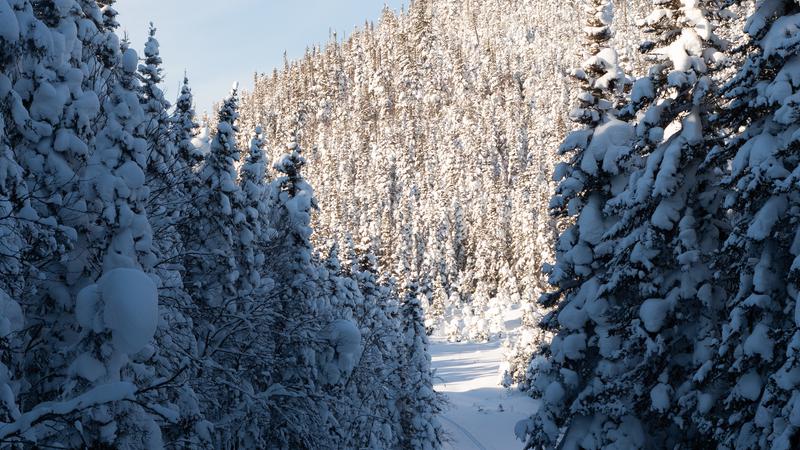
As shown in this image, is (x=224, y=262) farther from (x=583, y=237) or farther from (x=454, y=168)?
(x=454, y=168)

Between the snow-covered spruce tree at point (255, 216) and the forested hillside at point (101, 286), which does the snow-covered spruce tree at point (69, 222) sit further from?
the snow-covered spruce tree at point (255, 216)

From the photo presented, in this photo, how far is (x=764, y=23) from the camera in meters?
10.4

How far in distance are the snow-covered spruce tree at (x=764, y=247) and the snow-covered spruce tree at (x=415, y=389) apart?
17.0 metres

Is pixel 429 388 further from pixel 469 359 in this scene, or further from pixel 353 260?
pixel 469 359

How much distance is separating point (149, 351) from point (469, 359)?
204ft

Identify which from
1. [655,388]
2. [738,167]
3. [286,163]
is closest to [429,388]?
[286,163]

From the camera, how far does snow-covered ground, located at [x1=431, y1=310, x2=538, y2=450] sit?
40594mm

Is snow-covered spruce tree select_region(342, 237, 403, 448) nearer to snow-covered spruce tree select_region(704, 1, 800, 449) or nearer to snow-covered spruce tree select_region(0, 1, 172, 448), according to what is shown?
snow-covered spruce tree select_region(0, 1, 172, 448)

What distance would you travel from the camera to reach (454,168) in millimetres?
131250

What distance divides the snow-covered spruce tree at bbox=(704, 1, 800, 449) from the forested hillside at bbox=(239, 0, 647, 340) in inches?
221

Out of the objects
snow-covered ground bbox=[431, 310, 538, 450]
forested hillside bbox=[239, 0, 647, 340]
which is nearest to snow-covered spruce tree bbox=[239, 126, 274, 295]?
forested hillside bbox=[239, 0, 647, 340]

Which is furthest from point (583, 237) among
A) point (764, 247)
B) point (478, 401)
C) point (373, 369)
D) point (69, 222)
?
point (478, 401)

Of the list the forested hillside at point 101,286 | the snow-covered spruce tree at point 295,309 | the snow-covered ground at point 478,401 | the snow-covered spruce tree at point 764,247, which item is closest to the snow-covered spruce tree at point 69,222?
the forested hillside at point 101,286

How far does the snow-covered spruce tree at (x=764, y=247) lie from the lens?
9047 millimetres
